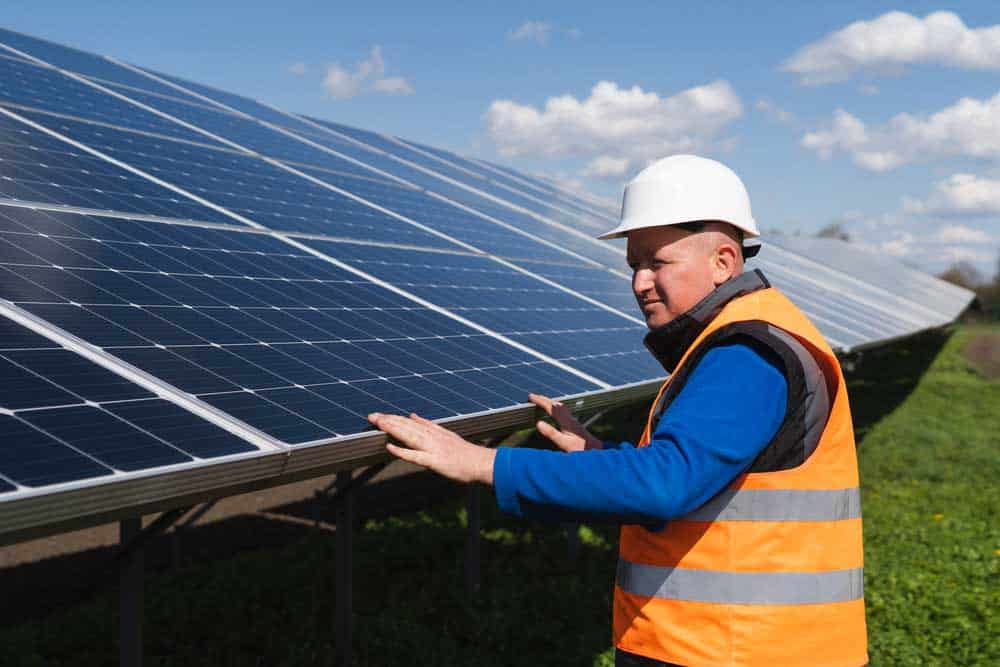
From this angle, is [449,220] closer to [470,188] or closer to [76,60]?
[470,188]

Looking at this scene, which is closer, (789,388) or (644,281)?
(789,388)

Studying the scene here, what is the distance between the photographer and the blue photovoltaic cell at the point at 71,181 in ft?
19.6

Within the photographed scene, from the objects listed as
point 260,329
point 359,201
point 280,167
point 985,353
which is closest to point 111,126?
point 280,167

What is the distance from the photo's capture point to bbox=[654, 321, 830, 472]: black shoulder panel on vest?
3102mm

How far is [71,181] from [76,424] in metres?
3.79

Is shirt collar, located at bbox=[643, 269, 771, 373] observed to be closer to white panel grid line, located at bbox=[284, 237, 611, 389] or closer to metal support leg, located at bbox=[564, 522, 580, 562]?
white panel grid line, located at bbox=[284, 237, 611, 389]

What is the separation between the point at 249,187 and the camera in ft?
27.8

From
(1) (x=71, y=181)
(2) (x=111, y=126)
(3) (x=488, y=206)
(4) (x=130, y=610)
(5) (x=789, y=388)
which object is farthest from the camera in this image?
(3) (x=488, y=206)

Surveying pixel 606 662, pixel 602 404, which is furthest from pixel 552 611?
pixel 602 404

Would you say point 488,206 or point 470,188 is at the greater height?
point 470,188

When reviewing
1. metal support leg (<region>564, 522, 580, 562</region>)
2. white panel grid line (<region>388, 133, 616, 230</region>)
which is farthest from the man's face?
white panel grid line (<region>388, 133, 616, 230</region>)

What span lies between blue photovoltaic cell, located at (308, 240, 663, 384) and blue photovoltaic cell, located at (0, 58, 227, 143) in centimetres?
327

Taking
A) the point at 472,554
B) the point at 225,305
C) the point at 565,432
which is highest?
the point at 225,305

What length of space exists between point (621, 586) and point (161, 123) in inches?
333
